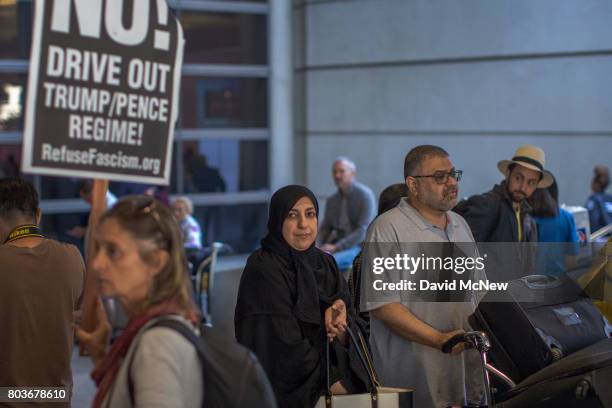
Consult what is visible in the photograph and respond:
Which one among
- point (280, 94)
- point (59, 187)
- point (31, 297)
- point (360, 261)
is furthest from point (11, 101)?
point (31, 297)

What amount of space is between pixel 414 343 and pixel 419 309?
164 millimetres

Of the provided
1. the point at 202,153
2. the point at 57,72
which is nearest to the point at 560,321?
the point at 57,72

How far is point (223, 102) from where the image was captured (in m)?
14.9

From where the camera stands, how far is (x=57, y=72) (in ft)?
16.2

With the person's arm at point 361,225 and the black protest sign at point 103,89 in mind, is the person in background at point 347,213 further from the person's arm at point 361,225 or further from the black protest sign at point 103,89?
the black protest sign at point 103,89

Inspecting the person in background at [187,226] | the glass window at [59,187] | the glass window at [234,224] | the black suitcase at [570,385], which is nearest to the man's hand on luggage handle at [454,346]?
the black suitcase at [570,385]

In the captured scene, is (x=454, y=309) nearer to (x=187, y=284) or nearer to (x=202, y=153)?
(x=187, y=284)

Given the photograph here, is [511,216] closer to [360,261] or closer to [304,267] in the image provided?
[360,261]

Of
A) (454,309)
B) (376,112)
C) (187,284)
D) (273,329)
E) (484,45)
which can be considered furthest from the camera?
(376,112)

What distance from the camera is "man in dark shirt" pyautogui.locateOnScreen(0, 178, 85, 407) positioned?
4266 millimetres

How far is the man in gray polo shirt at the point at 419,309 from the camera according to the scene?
4.71 meters

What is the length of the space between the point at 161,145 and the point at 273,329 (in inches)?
61.0

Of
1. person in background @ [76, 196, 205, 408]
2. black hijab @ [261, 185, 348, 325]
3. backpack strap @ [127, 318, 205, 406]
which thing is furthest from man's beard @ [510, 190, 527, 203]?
backpack strap @ [127, 318, 205, 406]

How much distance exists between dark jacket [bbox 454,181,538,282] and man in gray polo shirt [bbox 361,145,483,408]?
1357 millimetres
